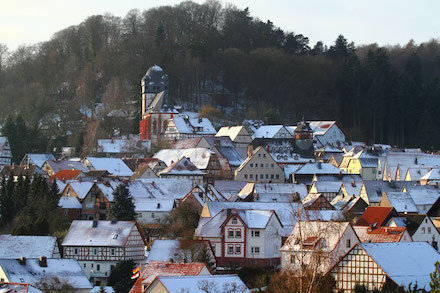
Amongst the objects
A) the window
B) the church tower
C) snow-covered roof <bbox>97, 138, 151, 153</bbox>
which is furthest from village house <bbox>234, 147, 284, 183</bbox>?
the window

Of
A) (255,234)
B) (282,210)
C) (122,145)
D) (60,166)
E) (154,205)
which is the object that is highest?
(282,210)

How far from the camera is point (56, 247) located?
5584 cm

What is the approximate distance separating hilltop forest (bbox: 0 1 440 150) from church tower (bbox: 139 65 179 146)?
1745 millimetres

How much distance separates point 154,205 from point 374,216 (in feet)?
46.3

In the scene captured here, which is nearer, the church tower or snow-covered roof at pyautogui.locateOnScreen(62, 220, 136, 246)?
snow-covered roof at pyautogui.locateOnScreen(62, 220, 136, 246)

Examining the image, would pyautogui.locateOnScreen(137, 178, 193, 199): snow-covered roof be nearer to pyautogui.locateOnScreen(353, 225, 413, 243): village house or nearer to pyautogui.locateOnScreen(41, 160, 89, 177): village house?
pyautogui.locateOnScreen(41, 160, 89, 177): village house

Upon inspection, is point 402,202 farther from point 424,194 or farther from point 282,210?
point 282,210

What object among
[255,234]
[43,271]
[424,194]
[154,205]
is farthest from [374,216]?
[43,271]

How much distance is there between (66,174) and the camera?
82.1m

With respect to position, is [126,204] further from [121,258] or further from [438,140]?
[438,140]

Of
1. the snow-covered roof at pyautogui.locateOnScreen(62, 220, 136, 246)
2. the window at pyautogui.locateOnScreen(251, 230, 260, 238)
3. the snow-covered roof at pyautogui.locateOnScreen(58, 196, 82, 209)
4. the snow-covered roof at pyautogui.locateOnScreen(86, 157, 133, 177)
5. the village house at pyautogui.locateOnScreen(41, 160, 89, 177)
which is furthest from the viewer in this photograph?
the snow-covered roof at pyautogui.locateOnScreen(86, 157, 133, 177)

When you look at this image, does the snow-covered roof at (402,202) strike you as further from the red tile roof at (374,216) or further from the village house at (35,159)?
the village house at (35,159)

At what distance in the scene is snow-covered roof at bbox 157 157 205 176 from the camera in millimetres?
81438

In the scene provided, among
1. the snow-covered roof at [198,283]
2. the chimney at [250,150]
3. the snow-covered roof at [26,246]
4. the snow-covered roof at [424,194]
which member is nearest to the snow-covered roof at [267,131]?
the chimney at [250,150]
